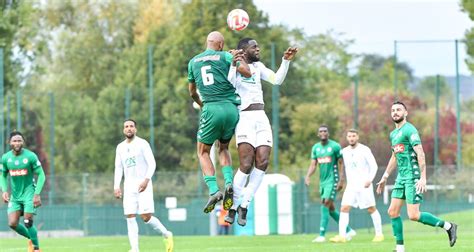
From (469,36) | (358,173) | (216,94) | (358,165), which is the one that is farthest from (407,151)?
(469,36)

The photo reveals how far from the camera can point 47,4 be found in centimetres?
9038

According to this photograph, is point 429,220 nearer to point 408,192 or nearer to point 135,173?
point 408,192

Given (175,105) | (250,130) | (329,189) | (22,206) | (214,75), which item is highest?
(175,105)

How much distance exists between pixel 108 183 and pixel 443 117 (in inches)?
910

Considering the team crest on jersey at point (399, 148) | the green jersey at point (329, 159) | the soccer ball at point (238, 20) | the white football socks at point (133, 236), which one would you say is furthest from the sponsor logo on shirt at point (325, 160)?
the soccer ball at point (238, 20)

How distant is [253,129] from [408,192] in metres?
2.93

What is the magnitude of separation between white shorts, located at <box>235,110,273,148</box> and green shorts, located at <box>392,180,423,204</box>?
101 inches

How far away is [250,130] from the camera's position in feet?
58.2

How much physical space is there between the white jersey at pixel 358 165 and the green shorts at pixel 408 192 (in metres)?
8.24

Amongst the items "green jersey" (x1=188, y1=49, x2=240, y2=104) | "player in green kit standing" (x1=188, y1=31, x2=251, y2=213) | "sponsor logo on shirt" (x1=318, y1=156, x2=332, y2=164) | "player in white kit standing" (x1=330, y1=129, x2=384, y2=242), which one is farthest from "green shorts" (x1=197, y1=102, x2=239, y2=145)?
"sponsor logo on shirt" (x1=318, y1=156, x2=332, y2=164)

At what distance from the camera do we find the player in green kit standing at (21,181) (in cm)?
2208

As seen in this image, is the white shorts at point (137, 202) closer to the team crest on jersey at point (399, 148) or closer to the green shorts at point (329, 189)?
the team crest on jersey at point (399, 148)

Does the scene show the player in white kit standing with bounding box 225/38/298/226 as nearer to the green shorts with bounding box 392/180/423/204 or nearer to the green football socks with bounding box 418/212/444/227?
the green shorts with bounding box 392/180/423/204

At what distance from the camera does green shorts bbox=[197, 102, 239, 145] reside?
17.4m
